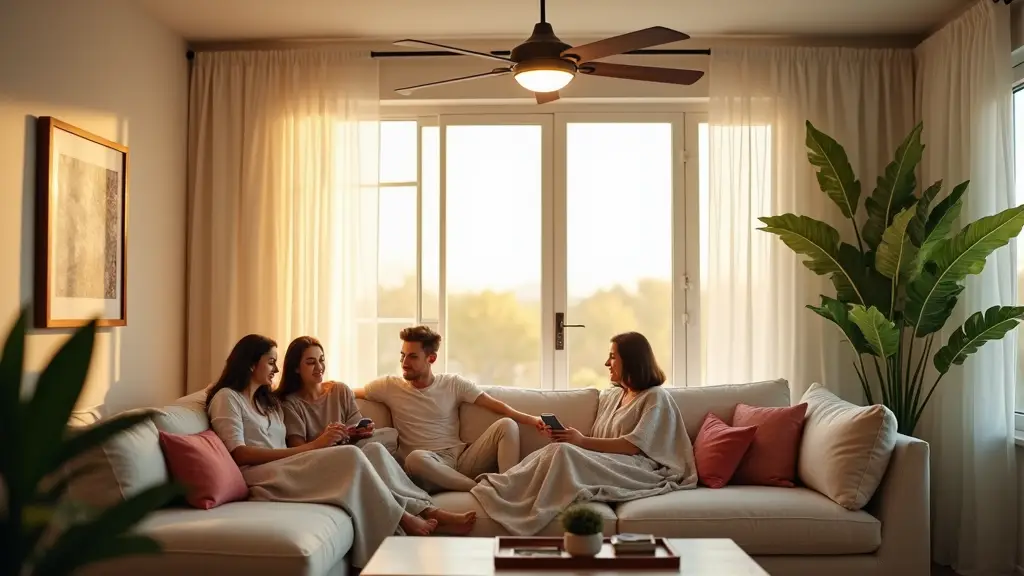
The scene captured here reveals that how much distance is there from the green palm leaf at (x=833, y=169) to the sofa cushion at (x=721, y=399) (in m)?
0.97

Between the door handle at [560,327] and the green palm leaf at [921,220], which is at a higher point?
the green palm leaf at [921,220]

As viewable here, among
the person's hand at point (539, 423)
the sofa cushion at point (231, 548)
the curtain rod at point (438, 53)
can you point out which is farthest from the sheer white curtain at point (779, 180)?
the sofa cushion at point (231, 548)

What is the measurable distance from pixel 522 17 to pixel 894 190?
6.60 feet

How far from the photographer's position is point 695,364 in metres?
5.19

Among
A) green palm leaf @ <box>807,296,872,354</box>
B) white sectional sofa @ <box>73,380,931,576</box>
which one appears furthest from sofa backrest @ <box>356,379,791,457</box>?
Result: white sectional sofa @ <box>73,380,931,576</box>

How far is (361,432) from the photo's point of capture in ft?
13.6

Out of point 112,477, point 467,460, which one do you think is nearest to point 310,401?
point 467,460

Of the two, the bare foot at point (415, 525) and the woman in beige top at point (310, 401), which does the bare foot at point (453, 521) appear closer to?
the bare foot at point (415, 525)

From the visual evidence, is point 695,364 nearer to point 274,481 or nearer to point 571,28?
point 571,28

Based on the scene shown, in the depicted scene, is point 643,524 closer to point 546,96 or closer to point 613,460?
point 613,460

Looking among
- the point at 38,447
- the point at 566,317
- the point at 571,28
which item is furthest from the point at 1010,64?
the point at 38,447

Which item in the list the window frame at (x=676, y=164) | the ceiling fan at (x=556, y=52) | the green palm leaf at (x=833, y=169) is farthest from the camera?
the window frame at (x=676, y=164)

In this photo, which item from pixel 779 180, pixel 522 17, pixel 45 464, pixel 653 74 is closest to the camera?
pixel 45 464

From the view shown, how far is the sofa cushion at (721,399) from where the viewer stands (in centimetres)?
444
